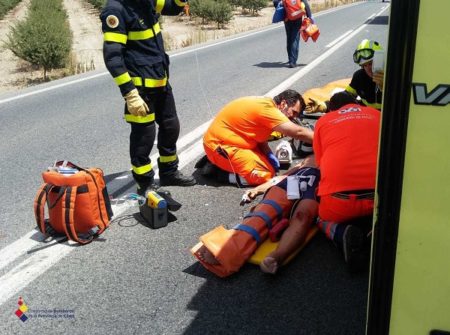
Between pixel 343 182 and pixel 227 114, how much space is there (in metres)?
1.76

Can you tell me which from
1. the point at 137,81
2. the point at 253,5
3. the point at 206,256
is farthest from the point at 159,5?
the point at 253,5

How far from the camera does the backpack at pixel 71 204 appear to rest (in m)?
3.54

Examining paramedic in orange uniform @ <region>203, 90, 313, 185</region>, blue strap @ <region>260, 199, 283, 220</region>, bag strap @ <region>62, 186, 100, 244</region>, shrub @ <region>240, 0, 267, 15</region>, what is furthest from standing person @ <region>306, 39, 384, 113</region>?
shrub @ <region>240, 0, 267, 15</region>

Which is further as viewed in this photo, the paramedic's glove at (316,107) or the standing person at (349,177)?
the paramedic's glove at (316,107)

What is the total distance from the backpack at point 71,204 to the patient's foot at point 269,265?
1415mm

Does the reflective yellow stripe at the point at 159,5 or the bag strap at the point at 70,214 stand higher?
the reflective yellow stripe at the point at 159,5

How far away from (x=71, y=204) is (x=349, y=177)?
199cm

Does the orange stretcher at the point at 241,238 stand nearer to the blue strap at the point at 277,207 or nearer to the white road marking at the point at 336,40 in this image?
the blue strap at the point at 277,207

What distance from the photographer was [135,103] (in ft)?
12.9

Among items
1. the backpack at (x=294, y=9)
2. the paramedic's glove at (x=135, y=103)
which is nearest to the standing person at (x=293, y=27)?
the backpack at (x=294, y=9)

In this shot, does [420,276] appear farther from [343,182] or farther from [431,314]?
[343,182]

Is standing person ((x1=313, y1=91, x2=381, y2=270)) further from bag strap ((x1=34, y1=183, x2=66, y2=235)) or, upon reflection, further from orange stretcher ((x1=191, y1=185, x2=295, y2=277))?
bag strap ((x1=34, y1=183, x2=66, y2=235))

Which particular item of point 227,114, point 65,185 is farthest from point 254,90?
point 65,185

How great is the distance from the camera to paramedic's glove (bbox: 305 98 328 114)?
633 centimetres
